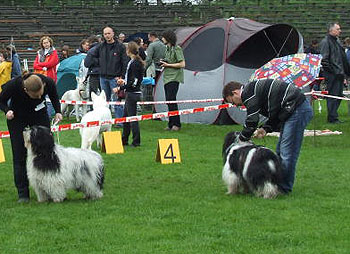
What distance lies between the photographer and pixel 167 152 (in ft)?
32.6

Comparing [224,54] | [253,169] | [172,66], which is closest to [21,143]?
[253,169]

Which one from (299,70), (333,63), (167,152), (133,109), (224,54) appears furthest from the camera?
(224,54)

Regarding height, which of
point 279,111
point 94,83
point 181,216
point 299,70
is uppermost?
point 279,111

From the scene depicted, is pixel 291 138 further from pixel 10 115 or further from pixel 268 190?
pixel 10 115

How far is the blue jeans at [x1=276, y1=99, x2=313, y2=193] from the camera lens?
741cm

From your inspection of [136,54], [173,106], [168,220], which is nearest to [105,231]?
[168,220]

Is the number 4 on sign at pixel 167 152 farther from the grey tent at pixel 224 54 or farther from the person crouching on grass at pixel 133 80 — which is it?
the grey tent at pixel 224 54

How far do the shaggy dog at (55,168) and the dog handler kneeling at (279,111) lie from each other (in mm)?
1518

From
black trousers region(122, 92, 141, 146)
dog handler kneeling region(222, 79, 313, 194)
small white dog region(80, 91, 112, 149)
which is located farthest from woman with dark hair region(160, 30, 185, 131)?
dog handler kneeling region(222, 79, 313, 194)

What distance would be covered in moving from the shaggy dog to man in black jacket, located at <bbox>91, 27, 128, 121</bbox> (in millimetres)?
6258

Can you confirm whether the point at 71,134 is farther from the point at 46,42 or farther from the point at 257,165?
the point at 257,165

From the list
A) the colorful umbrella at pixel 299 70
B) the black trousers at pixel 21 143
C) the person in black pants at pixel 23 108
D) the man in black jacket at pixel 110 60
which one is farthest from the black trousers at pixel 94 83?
the black trousers at pixel 21 143

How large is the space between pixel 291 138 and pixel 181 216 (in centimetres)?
159

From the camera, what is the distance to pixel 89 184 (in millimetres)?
7273
